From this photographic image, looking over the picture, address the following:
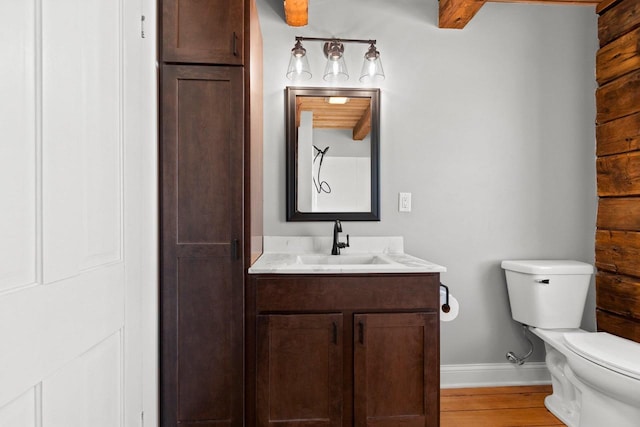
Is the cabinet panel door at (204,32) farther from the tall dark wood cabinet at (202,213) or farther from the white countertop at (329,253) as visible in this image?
the white countertop at (329,253)

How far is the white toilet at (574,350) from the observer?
1.58 metres

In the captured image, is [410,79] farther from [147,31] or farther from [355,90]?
[147,31]

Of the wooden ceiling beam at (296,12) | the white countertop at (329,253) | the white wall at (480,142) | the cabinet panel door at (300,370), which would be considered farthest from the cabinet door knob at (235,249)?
the wooden ceiling beam at (296,12)

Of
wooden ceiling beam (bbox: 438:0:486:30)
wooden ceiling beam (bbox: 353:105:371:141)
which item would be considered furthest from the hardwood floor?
wooden ceiling beam (bbox: 438:0:486:30)

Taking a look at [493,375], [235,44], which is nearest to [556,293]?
[493,375]

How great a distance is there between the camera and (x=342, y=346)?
5.62ft

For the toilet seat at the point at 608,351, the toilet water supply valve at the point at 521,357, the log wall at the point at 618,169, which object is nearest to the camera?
the toilet seat at the point at 608,351

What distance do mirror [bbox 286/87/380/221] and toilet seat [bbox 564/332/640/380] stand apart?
1.15m

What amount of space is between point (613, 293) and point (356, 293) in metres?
1.58

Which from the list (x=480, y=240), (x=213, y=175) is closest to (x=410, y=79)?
(x=480, y=240)

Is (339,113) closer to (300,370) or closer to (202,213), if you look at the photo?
(202,213)

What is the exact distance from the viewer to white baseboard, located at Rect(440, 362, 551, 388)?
7.87ft

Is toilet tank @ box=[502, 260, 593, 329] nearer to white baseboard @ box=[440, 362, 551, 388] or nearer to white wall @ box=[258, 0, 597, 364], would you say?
white wall @ box=[258, 0, 597, 364]

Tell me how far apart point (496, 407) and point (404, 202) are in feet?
4.04
